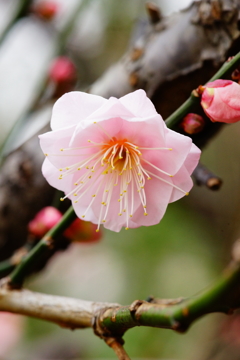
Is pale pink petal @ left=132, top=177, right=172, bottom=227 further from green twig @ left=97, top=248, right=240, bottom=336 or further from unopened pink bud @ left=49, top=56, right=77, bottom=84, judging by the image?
unopened pink bud @ left=49, top=56, right=77, bottom=84

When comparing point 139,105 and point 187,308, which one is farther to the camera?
point 139,105

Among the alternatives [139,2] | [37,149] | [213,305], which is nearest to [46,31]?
[139,2]

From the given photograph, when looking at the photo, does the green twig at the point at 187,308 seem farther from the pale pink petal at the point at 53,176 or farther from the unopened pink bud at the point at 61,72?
the unopened pink bud at the point at 61,72

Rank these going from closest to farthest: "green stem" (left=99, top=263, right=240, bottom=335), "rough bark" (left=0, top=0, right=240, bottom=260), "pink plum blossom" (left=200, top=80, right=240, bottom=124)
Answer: "green stem" (left=99, top=263, right=240, bottom=335) < "pink plum blossom" (left=200, top=80, right=240, bottom=124) < "rough bark" (left=0, top=0, right=240, bottom=260)

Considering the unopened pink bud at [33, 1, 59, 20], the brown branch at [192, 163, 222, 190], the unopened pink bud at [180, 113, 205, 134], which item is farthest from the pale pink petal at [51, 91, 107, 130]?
the unopened pink bud at [33, 1, 59, 20]

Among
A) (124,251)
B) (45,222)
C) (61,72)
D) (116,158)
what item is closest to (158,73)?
(116,158)

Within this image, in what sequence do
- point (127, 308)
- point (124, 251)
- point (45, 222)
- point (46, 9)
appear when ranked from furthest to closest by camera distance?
1. point (124, 251)
2. point (46, 9)
3. point (45, 222)
4. point (127, 308)

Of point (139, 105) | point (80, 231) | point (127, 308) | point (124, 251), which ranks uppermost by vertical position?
point (139, 105)

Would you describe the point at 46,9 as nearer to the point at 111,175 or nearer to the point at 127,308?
the point at 111,175
